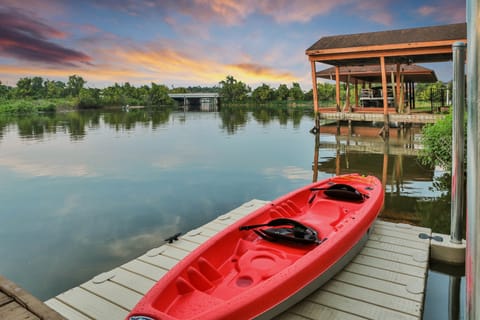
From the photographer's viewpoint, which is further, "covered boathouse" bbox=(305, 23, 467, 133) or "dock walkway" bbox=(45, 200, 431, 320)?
"covered boathouse" bbox=(305, 23, 467, 133)

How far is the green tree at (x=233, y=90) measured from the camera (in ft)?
300

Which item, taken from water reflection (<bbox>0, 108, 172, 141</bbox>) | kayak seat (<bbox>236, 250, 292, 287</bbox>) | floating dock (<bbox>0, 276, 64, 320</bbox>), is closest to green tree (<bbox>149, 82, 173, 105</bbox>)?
water reflection (<bbox>0, 108, 172, 141</bbox>)

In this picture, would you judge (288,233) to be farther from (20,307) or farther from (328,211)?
(20,307)

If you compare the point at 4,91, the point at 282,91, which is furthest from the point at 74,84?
the point at 282,91

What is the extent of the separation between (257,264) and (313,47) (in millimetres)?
17895

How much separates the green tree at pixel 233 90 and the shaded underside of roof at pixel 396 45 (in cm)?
7168

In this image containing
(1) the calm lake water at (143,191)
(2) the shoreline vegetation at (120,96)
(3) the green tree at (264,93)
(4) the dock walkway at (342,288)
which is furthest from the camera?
(3) the green tree at (264,93)

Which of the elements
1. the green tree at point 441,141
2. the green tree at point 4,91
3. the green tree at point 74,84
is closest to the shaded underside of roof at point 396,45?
the green tree at point 441,141

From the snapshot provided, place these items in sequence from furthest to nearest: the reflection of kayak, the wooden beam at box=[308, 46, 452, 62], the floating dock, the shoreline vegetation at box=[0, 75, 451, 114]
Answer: the shoreline vegetation at box=[0, 75, 451, 114] < the wooden beam at box=[308, 46, 452, 62] < the reflection of kayak < the floating dock

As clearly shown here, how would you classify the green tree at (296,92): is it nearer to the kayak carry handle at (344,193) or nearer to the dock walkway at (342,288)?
the kayak carry handle at (344,193)

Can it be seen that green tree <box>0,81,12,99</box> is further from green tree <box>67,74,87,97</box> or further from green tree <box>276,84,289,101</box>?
green tree <box>276,84,289,101</box>

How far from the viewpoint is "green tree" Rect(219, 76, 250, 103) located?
300ft

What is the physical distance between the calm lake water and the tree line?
54.8m

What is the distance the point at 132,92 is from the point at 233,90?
84.0ft
